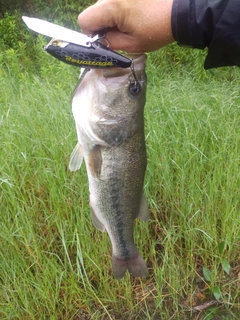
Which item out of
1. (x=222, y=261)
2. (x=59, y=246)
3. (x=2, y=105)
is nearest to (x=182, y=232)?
(x=222, y=261)

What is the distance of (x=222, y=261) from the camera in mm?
2818

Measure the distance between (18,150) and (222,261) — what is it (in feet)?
5.19

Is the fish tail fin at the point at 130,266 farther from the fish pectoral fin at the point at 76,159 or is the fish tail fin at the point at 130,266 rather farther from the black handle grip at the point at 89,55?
the black handle grip at the point at 89,55

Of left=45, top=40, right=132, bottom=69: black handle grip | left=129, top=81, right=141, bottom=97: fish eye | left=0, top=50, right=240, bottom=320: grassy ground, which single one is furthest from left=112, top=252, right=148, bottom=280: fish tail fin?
left=45, top=40, right=132, bottom=69: black handle grip

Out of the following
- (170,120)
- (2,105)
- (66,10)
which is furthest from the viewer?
(66,10)

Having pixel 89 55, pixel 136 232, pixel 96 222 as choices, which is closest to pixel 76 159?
pixel 96 222

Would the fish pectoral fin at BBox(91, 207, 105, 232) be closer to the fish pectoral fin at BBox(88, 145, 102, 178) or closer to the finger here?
the fish pectoral fin at BBox(88, 145, 102, 178)

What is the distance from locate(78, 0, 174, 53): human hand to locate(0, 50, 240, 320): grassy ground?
125 cm

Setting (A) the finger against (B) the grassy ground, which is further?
(B) the grassy ground

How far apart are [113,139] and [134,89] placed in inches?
8.5

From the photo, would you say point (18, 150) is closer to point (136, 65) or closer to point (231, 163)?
point (231, 163)

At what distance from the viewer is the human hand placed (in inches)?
62.3

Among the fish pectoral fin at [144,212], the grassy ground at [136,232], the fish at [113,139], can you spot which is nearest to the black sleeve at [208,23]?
the fish at [113,139]

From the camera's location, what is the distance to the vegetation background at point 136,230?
2.59 metres
